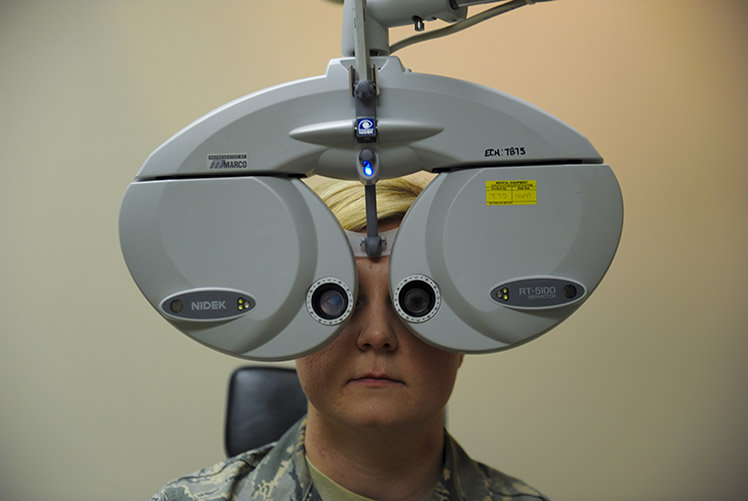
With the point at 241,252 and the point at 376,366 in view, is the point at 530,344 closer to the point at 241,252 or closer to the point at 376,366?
the point at 376,366

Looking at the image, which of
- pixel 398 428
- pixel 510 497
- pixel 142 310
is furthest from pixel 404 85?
pixel 142 310

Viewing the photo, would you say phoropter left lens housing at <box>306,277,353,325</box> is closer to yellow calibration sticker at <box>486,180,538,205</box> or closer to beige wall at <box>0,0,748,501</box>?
yellow calibration sticker at <box>486,180,538,205</box>

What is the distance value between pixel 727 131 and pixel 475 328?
5.65ft

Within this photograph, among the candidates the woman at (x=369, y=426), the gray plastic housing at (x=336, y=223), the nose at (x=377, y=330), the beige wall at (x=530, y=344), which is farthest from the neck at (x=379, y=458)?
the beige wall at (x=530, y=344)

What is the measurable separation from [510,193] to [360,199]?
292 millimetres

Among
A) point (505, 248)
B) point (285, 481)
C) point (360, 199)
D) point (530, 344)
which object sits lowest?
point (285, 481)

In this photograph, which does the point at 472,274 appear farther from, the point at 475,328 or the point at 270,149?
the point at 270,149

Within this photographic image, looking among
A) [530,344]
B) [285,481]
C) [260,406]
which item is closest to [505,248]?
[285,481]

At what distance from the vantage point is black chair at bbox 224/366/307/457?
1379mm

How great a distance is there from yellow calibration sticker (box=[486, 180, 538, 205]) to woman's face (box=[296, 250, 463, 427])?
6.2 inches

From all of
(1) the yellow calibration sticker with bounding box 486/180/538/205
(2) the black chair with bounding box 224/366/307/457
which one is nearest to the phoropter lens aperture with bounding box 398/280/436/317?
(1) the yellow calibration sticker with bounding box 486/180/538/205

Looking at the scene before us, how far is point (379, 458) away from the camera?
0.92 m

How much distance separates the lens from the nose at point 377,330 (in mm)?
823

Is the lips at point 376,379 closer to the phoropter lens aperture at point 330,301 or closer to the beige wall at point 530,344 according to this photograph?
the phoropter lens aperture at point 330,301
